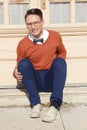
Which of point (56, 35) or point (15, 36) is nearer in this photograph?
point (56, 35)

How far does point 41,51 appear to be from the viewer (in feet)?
15.5

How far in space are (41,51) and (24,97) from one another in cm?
62

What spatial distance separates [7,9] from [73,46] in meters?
1.00

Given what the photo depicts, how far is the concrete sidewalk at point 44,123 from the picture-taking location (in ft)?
14.1

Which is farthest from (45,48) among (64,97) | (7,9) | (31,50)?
(7,9)

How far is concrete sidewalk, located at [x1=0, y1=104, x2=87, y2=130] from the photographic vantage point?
14.1 ft

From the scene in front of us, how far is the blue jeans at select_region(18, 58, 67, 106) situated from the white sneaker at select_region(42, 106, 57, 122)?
0.12m

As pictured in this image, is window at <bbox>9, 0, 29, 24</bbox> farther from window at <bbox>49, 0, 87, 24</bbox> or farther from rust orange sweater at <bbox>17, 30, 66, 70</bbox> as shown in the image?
rust orange sweater at <bbox>17, 30, 66, 70</bbox>

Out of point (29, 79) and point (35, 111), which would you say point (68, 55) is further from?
point (35, 111)

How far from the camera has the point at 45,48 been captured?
187 inches

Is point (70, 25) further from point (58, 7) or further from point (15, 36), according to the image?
point (15, 36)

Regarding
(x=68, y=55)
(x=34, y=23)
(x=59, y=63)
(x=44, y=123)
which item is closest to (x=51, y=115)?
(x=44, y=123)

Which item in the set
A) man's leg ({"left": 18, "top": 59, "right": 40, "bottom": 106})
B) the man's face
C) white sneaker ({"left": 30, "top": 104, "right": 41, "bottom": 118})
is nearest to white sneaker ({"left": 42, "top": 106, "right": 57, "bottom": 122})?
white sneaker ({"left": 30, "top": 104, "right": 41, "bottom": 118})

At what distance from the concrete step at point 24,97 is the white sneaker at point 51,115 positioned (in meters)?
0.42
